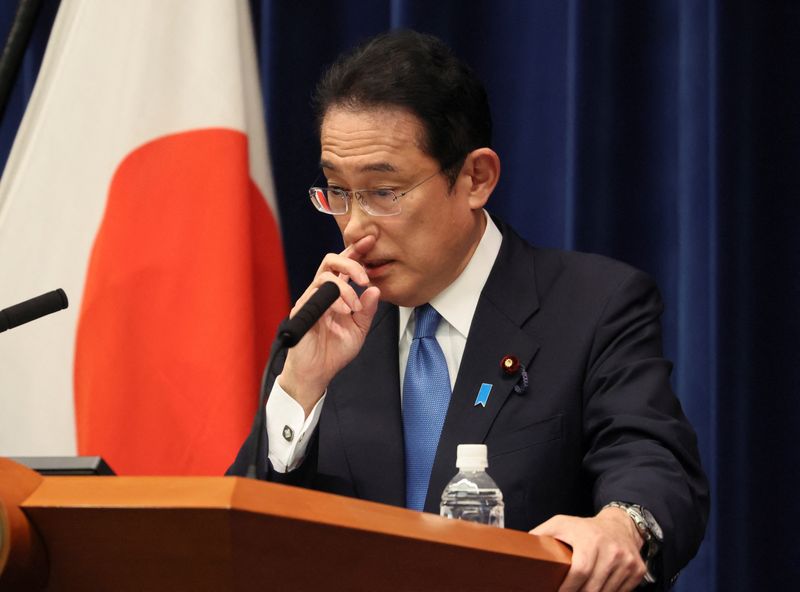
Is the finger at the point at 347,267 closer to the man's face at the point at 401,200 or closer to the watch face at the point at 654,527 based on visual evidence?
the man's face at the point at 401,200

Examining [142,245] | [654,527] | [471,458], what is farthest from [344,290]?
[142,245]

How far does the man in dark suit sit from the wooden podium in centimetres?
60

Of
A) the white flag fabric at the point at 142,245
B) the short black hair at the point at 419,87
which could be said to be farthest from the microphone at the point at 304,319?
the white flag fabric at the point at 142,245

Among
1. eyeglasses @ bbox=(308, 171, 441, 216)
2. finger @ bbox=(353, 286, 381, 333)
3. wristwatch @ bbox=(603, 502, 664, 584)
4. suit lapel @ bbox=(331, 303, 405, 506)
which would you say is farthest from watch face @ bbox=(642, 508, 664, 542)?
eyeglasses @ bbox=(308, 171, 441, 216)

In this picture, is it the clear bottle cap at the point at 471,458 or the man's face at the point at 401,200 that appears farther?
the man's face at the point at 401,200

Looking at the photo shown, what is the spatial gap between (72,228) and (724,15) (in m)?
1.49

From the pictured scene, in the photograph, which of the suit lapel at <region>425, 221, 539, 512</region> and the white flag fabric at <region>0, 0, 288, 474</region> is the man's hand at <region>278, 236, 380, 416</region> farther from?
the white flag fabric at <region>0, 0, 288, 474</region>

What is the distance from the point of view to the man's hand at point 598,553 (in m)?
1.09

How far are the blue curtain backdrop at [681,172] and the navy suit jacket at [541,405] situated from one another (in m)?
0.63

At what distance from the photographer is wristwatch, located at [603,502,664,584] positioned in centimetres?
130

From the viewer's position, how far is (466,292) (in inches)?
73.4

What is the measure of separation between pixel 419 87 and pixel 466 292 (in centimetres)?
34

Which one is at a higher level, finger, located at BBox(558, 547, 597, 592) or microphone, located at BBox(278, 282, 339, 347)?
microphone, located at BBox(278, 282, 339, 347)

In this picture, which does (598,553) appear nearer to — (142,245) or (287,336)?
(287,336)
